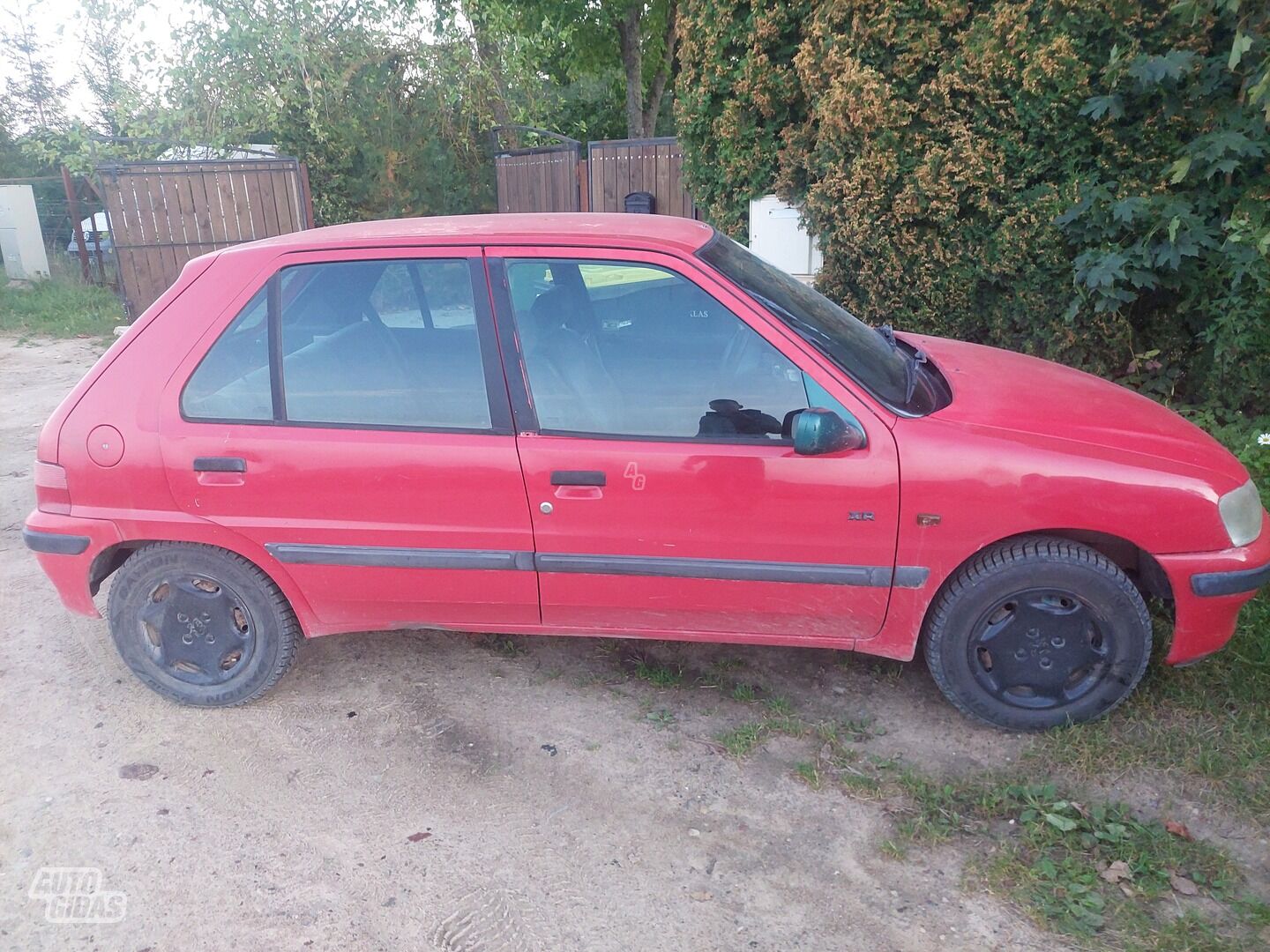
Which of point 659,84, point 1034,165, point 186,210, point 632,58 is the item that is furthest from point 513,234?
Result: point 659,84

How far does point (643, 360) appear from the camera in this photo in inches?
126

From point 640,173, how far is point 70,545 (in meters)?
8.11

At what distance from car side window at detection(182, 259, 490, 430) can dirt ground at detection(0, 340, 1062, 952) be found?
3.87 feet

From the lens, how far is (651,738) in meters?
3.36

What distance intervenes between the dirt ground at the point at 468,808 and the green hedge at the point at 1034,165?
3.22 meters

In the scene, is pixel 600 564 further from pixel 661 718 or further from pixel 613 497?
pixel 661 718

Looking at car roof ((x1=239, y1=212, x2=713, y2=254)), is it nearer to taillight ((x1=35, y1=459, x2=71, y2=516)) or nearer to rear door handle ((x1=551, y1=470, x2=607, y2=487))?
rear door handle ((x1=551, y1=470, x2=607, y2=487))

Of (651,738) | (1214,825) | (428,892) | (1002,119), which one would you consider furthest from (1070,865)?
(1002,119)

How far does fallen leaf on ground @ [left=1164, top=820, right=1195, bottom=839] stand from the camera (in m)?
2.79

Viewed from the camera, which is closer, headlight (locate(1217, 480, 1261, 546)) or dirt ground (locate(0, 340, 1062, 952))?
dirt ground (locate(0, 340, 1062, 952))

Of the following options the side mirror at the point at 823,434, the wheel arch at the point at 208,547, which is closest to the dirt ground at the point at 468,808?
the wheel arch at the point at 208,547

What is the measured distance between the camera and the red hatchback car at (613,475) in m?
3.04

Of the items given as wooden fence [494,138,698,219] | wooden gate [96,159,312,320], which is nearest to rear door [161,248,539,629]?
wooden fence [494,138,698,219]

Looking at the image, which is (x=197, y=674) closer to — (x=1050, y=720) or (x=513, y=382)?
(x=513, y=382)
